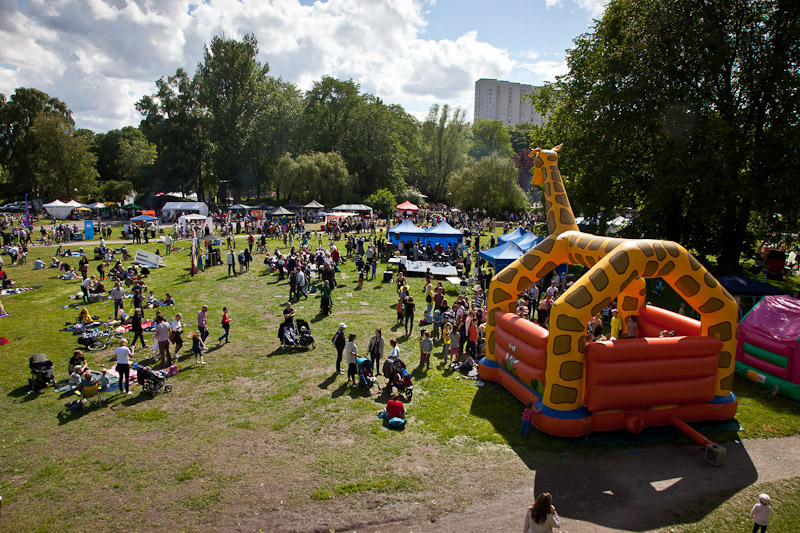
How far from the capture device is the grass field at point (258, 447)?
23.7 feet

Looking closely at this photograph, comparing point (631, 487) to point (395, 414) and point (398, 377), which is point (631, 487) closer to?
point (395, 414)

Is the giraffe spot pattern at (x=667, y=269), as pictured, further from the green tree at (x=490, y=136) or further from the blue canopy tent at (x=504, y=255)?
the green tree at (x=490, y=136)

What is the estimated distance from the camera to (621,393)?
9.25 m

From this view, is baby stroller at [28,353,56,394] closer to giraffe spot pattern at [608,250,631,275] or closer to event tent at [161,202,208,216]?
giraffe spot pattern at [608,250,631,275]

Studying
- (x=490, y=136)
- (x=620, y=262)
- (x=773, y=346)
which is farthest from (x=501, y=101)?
(x=620, y=262)

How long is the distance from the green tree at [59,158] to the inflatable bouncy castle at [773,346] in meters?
65.4

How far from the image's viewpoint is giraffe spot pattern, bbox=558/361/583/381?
9052mm

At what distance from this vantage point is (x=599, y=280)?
9055 mm

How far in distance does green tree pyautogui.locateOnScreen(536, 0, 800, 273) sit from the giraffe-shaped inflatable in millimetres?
11232

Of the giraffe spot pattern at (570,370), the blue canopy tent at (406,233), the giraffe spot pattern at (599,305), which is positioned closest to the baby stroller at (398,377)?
the giraffe spot pattern at (570,370)

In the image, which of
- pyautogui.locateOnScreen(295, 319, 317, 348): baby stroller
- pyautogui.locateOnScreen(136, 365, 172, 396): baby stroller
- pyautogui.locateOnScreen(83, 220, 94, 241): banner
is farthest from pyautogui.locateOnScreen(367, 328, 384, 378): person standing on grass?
pyautogui.locateOnScreen(83, 220, 94, 241): banner

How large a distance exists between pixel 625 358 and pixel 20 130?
247 feet

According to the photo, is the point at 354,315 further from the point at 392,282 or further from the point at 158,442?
the point at 158,442

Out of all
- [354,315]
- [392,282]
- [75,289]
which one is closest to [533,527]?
[354,315]
